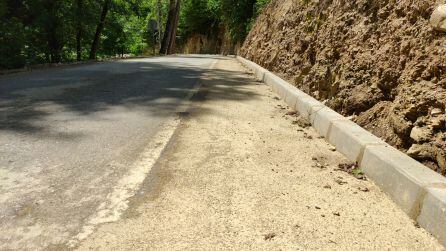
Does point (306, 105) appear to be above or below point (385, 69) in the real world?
below

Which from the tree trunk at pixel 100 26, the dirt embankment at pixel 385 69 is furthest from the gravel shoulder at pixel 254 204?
the tree trunk at pixel 100 26

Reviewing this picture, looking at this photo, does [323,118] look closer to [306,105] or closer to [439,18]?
[306,105]

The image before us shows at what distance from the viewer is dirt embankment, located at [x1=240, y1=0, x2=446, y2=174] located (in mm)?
3242

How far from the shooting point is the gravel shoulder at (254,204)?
213 cm

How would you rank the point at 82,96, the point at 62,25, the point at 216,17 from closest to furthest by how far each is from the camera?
the point at 82,96 → the point at 62,25 → the point at 216,17

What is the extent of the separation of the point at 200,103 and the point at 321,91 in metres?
1.93

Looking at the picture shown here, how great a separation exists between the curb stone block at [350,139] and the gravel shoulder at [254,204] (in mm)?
106

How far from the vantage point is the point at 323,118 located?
172 inches

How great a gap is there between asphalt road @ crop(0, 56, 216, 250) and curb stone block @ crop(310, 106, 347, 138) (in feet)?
6.14

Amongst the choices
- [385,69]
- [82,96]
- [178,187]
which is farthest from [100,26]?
[178,187]

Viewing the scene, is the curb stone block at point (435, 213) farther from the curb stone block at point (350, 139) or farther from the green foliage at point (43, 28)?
the green foliage at point (43, 28)

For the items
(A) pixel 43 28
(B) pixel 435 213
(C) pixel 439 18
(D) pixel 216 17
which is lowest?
(B) pixel 435 213

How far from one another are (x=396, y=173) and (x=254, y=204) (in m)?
1.08

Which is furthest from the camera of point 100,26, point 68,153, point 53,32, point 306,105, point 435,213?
point 100,26
